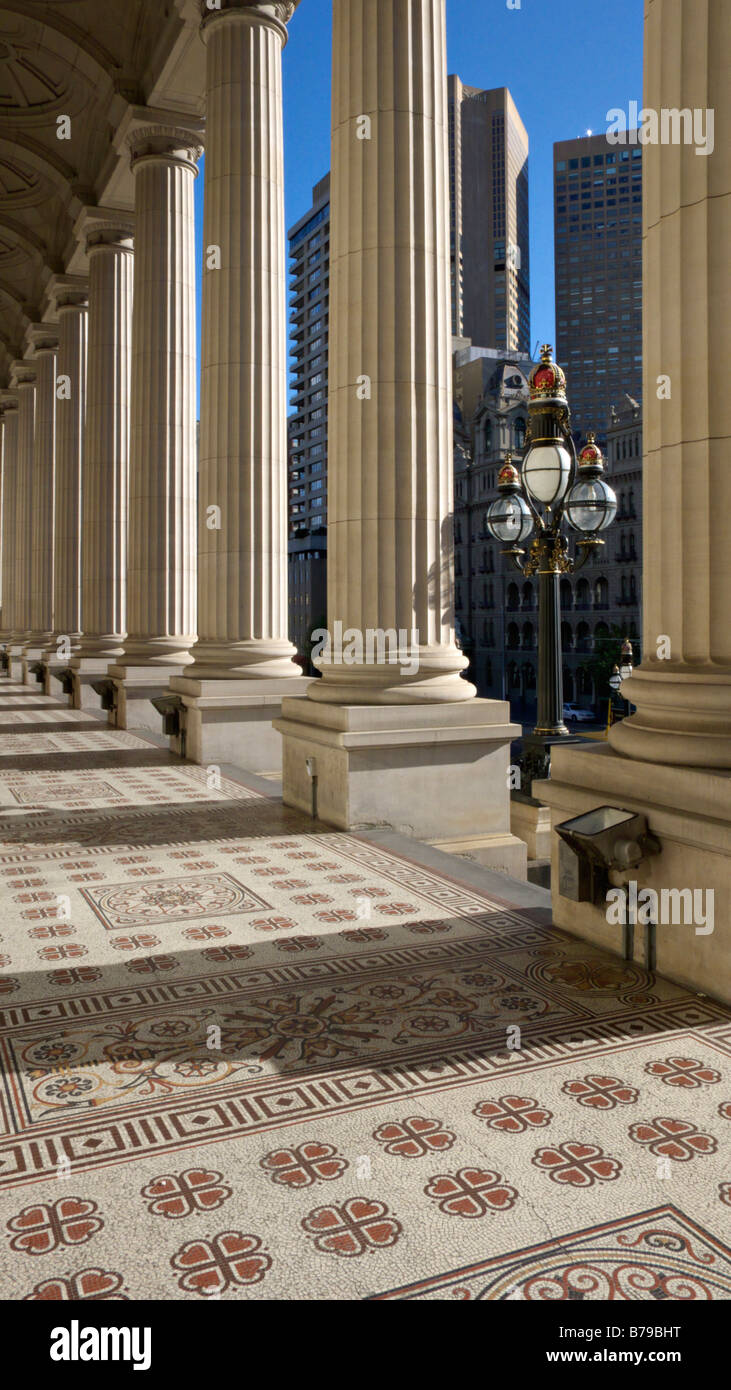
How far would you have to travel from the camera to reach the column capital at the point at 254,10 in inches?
603

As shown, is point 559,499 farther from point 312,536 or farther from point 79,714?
point 312,536

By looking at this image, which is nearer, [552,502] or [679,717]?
[679,717]

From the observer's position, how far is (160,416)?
20875 mm

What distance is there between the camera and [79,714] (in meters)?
25.2

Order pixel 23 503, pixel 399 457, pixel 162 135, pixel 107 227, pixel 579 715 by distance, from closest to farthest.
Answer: pixel 399 457 < pixel 162 135 < pixel 107 227 < pixel 23 503 < pixel 579 715

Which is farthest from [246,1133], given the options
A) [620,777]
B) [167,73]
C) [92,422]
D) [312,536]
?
[312,536]

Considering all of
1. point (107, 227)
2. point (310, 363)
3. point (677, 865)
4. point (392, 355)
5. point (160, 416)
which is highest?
point (310, 363)

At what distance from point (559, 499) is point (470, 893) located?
812 cm

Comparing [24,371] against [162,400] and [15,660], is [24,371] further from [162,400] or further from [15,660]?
[162,400]

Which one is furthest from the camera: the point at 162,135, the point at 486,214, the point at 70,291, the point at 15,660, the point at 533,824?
the point at 486,214

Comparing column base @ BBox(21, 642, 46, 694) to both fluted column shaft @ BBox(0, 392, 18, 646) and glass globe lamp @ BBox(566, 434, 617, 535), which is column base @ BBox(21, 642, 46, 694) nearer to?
fluted column shaft @ BBox(0, 392, 18, 646)

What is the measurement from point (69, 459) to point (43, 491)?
5269 millimetres

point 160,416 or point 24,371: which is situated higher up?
point 24,371

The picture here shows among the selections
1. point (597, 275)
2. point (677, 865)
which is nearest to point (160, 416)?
point (677, 865)
